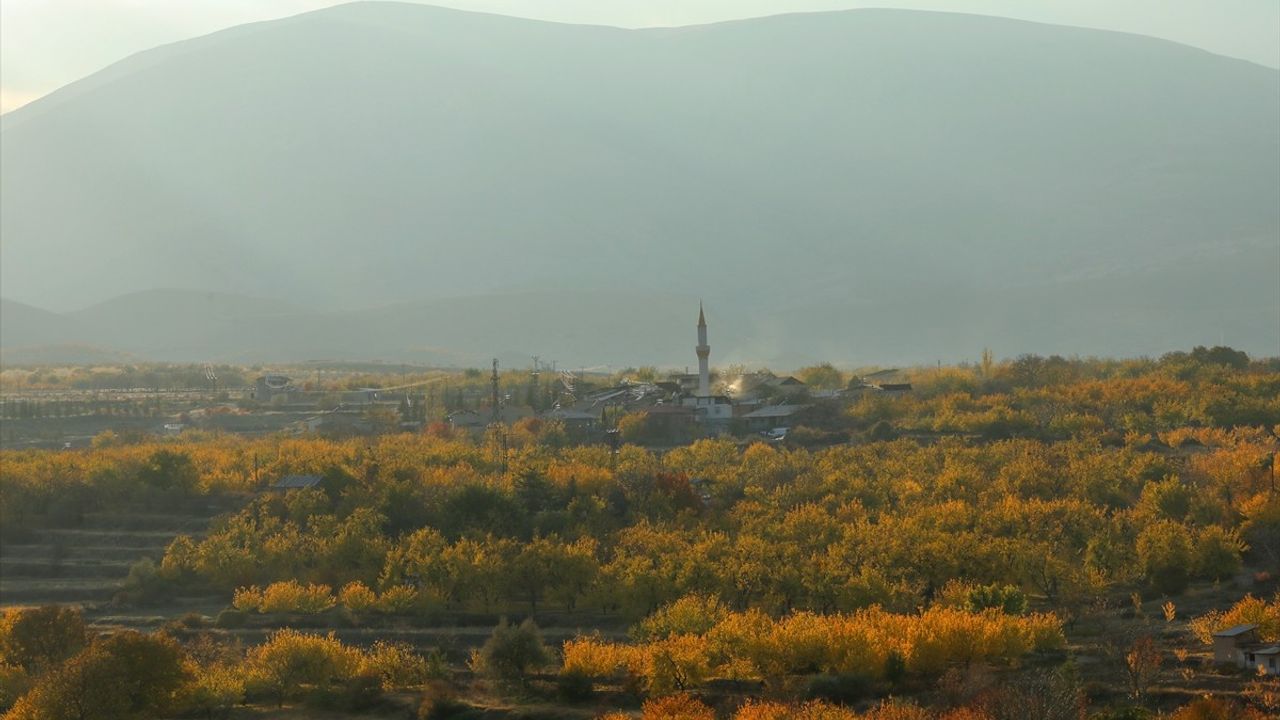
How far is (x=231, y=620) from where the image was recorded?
34.9m

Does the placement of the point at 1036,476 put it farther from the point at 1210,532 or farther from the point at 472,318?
the point at 472,318

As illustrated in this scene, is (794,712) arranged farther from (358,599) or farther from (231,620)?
(231,620)

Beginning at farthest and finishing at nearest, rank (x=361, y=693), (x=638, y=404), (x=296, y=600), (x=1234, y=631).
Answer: (x=638, y=404)
(x=296, y=600)
(x=361, y=693)
(x=1234, y=631)

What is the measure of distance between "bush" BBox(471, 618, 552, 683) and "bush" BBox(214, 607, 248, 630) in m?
8.14

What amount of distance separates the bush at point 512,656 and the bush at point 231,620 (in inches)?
321

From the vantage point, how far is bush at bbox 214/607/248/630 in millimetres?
34781

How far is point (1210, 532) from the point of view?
112ft

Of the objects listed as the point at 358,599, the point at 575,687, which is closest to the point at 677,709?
the point at 575,687

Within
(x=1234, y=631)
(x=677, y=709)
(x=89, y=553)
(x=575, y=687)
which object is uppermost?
(x=1234, y=631)

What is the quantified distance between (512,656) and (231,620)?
931cm

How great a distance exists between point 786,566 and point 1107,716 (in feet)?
37.9

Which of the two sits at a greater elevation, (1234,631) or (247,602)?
(1234,631)

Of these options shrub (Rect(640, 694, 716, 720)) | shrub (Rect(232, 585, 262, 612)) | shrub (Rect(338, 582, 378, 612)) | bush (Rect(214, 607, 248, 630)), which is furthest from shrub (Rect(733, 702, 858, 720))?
shrub (Rect(232, 585, 262, 612))

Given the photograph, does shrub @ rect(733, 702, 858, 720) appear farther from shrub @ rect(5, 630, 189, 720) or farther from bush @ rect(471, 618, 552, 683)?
shrub @ rect(5, 630, 189, 720)
